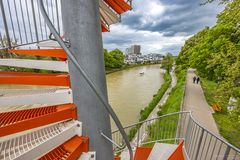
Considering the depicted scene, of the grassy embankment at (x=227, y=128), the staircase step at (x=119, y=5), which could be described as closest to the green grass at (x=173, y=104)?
the grassy embankment at (x=227, y=128)

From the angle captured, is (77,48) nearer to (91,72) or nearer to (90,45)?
(90,45)

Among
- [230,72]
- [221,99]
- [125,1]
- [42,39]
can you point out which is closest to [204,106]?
[221,99]


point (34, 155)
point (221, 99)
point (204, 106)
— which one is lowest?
point (204, 106)

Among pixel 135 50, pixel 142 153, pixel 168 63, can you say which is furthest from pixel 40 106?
pixel 135 50

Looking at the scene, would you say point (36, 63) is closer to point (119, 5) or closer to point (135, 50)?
point (119, 5)

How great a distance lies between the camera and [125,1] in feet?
8.96

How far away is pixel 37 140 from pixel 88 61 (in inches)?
33.7

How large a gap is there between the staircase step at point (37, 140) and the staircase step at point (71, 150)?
0.19 ft

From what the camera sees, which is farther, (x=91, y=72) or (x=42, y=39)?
(x=42, y=39)

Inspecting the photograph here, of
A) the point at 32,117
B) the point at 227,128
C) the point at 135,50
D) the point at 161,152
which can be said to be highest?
the point at 135,50

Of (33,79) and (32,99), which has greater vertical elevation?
(33,79)

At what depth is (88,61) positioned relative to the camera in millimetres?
1766

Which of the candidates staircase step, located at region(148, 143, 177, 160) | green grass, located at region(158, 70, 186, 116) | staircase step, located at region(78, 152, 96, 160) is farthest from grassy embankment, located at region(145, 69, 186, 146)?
staircase step, located at region(78, 152, 96, 160)

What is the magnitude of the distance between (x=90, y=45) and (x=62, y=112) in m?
0.73
